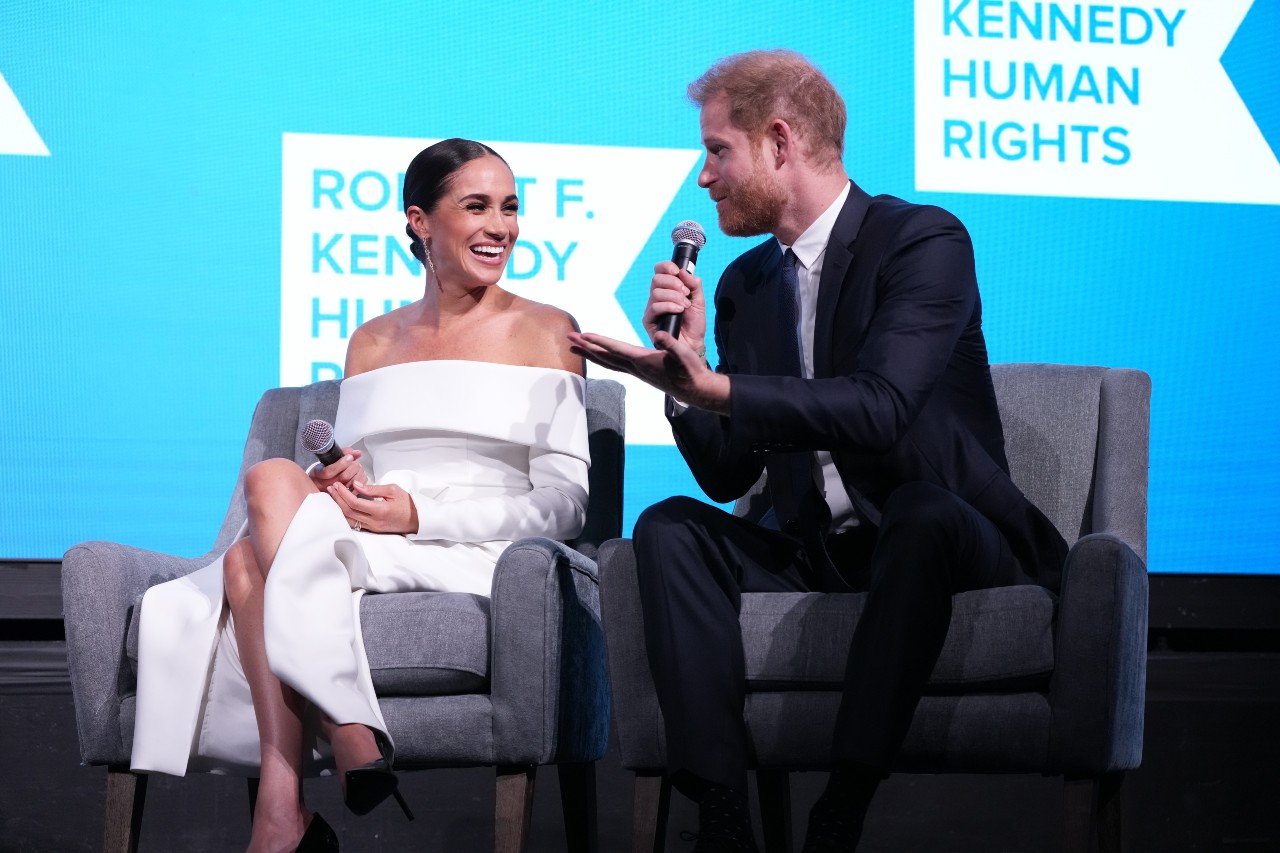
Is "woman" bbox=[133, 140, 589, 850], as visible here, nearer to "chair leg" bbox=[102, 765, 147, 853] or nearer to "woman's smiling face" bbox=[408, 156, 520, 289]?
"woman's smiling face" bbox=[408, 156, 520, 289]

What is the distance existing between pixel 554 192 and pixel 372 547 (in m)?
1.14

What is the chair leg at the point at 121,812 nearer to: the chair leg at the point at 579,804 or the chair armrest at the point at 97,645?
the chair armrest at the point at 97,645

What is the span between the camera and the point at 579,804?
2.61 m

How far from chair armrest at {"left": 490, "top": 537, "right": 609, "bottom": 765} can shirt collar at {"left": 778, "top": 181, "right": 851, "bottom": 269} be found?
66cm

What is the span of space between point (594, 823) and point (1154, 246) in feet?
6.36

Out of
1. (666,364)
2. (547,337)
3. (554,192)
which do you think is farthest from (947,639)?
(554,192)

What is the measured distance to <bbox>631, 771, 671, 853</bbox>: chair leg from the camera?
2205 millimetres

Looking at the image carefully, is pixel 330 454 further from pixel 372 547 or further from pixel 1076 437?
pixel 1076 437

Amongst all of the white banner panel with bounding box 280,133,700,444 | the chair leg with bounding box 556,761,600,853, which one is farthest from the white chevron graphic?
the chair leg with bounding box 556,761,600,853

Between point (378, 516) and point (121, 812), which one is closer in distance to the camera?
point (121, 812)

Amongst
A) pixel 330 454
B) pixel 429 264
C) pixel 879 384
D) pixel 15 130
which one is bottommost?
pixel 330 454

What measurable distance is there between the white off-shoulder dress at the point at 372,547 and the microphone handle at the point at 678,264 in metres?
0.65

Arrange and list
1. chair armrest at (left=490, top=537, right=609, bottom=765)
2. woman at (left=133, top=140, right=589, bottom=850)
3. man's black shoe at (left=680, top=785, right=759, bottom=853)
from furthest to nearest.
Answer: chair armrest at (left=490, top=537, right=609, bottom=765) → woman at (left=133, top=140, right=589, bottom=850) → man's black shoe at (left=680, top=785, right=759, bottom=853)

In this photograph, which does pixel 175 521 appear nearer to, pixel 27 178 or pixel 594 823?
pixel 27 178
